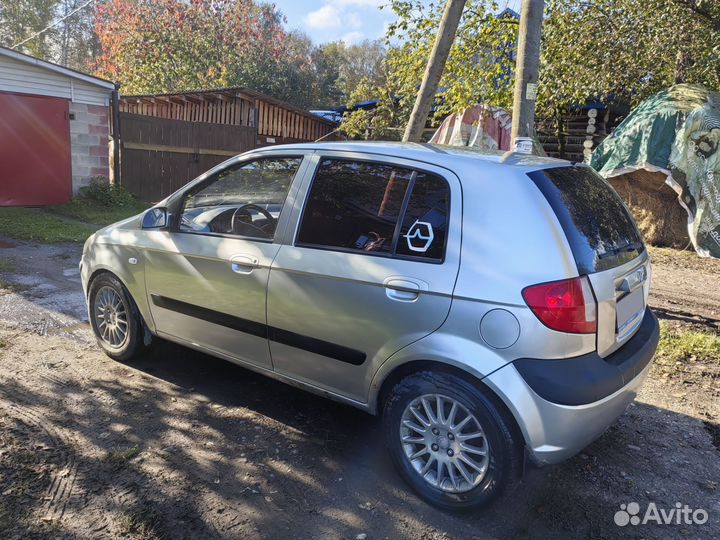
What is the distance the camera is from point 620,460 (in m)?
3.22

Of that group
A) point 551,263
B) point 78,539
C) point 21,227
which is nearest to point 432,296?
point 551,263

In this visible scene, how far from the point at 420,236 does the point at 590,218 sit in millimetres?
888

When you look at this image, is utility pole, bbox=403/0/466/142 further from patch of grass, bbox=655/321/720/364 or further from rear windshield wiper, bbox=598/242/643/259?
rear windshield wiper, bbox=598/242/643/259

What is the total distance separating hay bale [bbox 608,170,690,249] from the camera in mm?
9461

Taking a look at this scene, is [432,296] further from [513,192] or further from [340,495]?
[340,495]

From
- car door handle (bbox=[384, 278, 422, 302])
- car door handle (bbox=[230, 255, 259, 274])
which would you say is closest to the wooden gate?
car door handle (bbox=[230, 255, 259, 274])

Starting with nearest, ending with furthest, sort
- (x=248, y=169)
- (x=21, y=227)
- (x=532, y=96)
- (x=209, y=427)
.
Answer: (x=209, y=427) < (x=248, y=169) < (x=532, y=96) < (x=21, y=227)

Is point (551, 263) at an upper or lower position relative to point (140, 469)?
upper

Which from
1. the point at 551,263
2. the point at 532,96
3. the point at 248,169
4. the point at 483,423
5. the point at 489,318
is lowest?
the point at 483,423

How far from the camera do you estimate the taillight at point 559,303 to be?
7.84 ft

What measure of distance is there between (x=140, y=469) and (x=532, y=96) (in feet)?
15.6

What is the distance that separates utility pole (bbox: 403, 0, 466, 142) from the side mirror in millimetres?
3461

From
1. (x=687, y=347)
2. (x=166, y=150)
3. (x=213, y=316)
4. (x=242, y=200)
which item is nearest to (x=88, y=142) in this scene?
(x=166, y=150)

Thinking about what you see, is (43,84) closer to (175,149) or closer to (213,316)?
(175,149)
